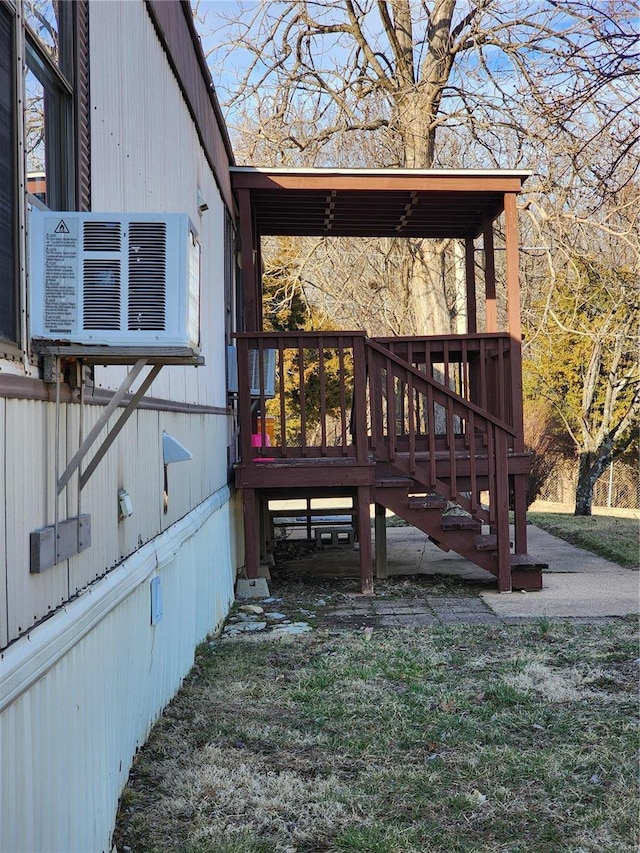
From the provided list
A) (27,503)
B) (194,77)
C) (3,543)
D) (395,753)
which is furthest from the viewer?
(194,77)

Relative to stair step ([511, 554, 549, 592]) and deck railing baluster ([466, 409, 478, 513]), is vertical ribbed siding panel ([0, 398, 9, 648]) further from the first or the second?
stair step ([511, 554, 549, 592])

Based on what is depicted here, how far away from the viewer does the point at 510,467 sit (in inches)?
325

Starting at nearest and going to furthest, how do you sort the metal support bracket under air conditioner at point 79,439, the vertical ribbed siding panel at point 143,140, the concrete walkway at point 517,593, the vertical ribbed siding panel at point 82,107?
1. the metal support bracket under air conditioner at point 79,439
2. the vertical ribbed siding panel at point 82,107
3. the vertical ribbed siding panel at point 143,140
4. the concrete walkway at point 517,593

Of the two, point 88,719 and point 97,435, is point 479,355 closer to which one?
point 97,435

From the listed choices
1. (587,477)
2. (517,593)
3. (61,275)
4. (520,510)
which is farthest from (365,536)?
(587,477)

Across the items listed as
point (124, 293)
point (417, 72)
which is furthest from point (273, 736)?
point (417, 72)

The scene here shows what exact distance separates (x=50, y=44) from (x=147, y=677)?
2.39 meters

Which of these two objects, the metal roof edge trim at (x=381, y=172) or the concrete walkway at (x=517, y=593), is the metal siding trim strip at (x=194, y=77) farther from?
the concrete walkway at (x=517, y=593)

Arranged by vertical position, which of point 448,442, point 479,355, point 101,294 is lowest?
point 448,442

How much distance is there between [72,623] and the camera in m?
2.68

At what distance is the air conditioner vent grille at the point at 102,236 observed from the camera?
2.61m

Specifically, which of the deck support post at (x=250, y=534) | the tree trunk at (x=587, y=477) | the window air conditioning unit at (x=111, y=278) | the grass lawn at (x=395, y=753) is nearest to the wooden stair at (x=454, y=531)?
the deck support post at (x=250, y=534)

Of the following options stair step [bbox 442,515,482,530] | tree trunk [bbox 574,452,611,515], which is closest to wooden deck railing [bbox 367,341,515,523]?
stair step [bbox 442,515,482,530]

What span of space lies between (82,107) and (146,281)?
87 centimetres
